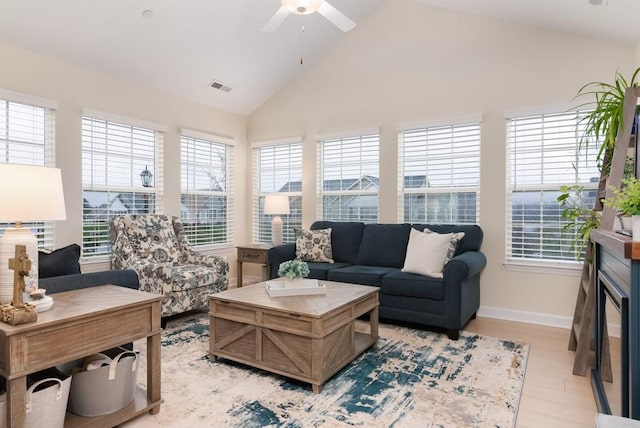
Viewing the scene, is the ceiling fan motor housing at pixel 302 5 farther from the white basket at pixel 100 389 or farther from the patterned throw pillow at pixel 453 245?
the white basket at pixel 100 389

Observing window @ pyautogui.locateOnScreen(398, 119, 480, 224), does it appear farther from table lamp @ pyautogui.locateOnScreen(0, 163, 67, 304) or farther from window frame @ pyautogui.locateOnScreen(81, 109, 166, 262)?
table lamp @ pyautogui.locateOnScreen(0, 163, 67, 304)

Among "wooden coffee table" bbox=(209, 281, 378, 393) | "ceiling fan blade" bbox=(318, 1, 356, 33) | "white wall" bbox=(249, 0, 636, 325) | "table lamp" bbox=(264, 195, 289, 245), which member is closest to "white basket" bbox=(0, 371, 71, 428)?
"wooden coffee table" bbox=(209, 281, 378, 393)

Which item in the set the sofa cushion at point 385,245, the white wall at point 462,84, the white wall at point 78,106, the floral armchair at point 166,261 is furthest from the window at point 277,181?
the floral armchair at point 166,261

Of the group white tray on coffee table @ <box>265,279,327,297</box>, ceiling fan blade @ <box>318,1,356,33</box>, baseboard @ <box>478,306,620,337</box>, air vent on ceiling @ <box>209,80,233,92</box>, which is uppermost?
air vent on ceiling @ <box>209,80,233,92</box>

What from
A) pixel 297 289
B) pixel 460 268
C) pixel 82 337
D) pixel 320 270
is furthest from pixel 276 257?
pixel 82 337

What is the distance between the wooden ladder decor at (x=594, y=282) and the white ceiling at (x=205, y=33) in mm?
912

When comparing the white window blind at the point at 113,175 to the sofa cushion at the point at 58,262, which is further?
the white window blind at the point at 113,175

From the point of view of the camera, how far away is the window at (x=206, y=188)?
510 centimetres

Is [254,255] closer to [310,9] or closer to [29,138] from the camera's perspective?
[29,138]

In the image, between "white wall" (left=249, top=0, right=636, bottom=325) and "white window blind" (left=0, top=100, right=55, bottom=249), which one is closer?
"white window blind" (left=0, top=100, right=55, bottom=249)

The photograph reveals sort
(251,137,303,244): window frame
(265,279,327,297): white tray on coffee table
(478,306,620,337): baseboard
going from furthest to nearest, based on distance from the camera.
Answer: (251,137,303,244): window frame
(478,306,620,337): baseboard
(265,279,327,297): white tray on coffee table

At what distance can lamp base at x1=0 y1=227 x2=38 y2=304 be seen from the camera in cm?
177

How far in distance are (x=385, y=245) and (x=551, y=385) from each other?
2.13m

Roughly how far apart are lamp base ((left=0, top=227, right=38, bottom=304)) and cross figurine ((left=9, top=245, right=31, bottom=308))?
0.07 m
